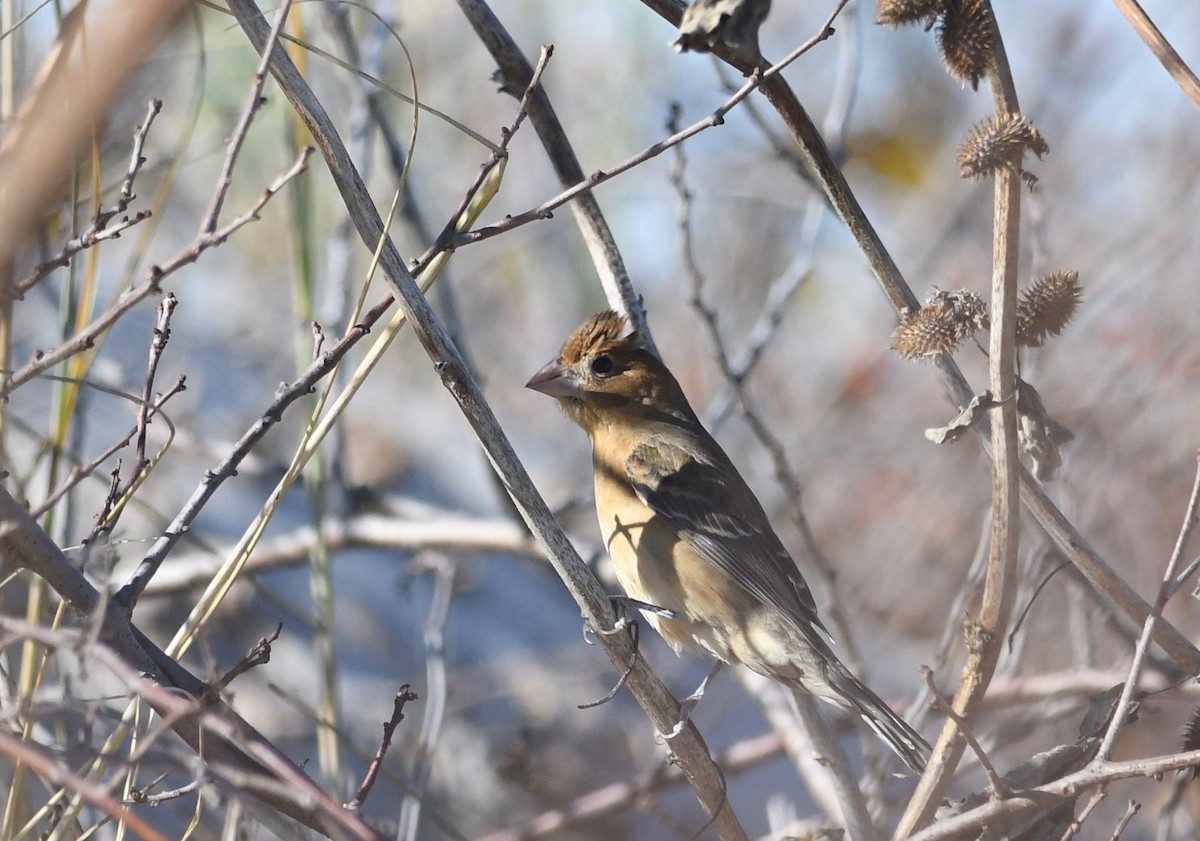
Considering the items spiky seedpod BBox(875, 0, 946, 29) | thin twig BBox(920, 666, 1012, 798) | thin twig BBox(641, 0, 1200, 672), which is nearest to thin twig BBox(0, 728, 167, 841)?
thin twig BBox(920, 666, 1012, 798)

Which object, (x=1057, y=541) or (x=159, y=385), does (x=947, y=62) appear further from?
(x=159, y=385)

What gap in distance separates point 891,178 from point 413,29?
4.45 m

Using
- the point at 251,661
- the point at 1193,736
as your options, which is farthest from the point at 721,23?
the point at 1193,736

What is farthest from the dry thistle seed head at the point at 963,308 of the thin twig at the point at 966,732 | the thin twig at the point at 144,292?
the thin twig at the point at 144,292

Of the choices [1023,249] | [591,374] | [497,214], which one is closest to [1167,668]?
[591,374]

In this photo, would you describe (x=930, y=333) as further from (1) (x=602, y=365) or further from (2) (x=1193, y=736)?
(1) (x=602, y=365)

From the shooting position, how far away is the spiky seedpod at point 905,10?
7.61ft

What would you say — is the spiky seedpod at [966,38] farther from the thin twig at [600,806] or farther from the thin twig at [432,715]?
the thin twig at [600,806]

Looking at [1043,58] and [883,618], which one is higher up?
[1043,58]

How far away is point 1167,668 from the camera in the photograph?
3861mm

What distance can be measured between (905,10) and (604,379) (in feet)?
7.90

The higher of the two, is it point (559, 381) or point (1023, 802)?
point (559, 381)

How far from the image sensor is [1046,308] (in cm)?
237

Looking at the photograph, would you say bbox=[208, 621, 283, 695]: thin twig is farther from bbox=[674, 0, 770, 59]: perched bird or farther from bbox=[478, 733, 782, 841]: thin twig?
bbox=[478, 733, 782, 841]: thin twig
